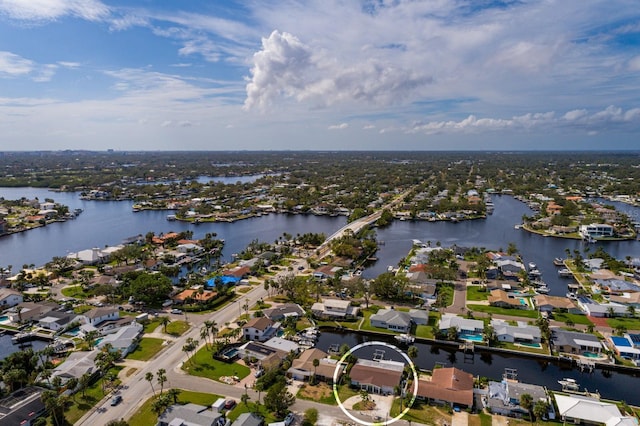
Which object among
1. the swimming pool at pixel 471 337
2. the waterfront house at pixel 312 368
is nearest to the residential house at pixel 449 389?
the waterfront house at pixel 312 368

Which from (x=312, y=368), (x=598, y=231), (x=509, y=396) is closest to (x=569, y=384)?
(x=509, y=396)

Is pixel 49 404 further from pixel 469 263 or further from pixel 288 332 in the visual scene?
pixel 469 263

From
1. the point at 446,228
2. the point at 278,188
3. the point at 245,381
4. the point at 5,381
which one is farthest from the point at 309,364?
the point at 278,188

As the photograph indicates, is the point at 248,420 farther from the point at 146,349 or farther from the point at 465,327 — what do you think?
the point at 465,327

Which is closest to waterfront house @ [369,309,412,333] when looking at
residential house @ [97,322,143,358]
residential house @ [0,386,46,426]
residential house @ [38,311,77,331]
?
residential house @ [97,322,143,358]

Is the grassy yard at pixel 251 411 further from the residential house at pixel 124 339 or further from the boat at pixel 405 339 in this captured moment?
the boat at pixel 405 339

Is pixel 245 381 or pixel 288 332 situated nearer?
pixel 245 381
